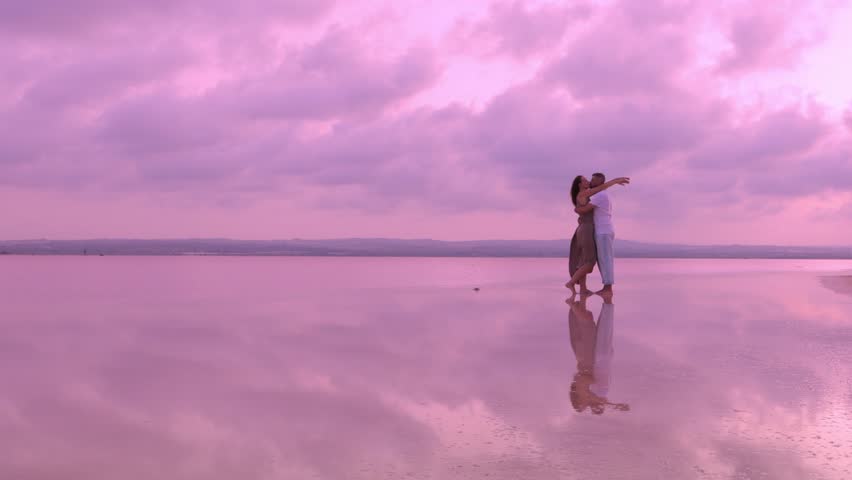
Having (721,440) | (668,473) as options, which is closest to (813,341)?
(721,440)

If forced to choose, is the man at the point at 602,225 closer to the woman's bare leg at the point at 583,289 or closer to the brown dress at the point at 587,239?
the brown dress at the point at 587,239

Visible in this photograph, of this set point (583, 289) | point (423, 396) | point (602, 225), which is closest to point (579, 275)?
point (583, 289)

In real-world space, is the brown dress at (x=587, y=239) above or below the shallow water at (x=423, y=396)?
above

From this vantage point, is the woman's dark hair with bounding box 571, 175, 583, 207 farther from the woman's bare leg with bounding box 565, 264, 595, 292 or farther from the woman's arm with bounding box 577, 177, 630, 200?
the woman's bare leg with bounding box 565, 264, 595, 292

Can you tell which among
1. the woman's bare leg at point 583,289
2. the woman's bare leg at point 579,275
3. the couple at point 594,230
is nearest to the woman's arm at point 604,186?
the couple at point 594,230

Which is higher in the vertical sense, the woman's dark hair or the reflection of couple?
the woman's dark hair

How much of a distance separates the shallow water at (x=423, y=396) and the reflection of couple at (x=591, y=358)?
30mm

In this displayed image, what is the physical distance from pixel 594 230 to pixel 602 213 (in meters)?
0.44

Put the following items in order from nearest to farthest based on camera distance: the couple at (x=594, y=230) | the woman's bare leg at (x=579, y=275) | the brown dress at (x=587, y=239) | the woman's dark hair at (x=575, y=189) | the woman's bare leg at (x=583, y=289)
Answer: the woman's bare leg at (x=583, y=289) → the couple at (x=594, y=230) → the woman's bare leg at (x=579, y=275) → the brown dress at (x=587, y=239) → the woman's dark hair at (x=575, y=189)

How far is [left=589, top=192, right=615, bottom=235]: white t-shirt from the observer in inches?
621

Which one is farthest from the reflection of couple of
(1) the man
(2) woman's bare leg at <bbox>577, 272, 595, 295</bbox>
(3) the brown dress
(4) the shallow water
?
(3) the brown dress

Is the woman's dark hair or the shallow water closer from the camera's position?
the shallow water

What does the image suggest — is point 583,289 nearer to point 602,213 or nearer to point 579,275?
point 579,275

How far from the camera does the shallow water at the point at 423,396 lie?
371cm
